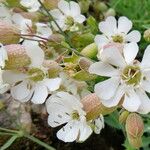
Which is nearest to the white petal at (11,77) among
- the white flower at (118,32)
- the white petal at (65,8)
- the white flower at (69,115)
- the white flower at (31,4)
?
the white flower at (69,115)

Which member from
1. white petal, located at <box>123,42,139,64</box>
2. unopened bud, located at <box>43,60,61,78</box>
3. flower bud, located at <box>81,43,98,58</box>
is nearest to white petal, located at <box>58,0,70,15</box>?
flower bud, located at <box>81,43,98,58</box>

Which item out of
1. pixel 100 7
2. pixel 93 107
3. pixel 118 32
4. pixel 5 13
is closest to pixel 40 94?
pixel 93 107

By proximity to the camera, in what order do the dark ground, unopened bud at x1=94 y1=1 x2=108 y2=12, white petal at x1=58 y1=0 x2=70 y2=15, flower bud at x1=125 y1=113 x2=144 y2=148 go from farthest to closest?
unopened bud at x1=94 y1=1 x2=108 y2=12 < the dark ground < white petal at x1=58 y1=0 x2=70 y2=15 < flower bud at x1=125 y1=113 x2=144 y2=148

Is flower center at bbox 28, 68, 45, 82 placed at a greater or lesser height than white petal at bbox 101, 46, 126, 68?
lesser

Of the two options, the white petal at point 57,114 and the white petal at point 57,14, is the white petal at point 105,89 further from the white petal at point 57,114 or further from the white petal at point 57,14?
the white petal at point 57,14

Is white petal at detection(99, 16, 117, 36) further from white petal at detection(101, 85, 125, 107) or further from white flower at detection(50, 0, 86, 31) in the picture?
white petal at detection(101, 85, 125, 107)

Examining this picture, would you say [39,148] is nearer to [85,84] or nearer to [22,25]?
[22,25]
